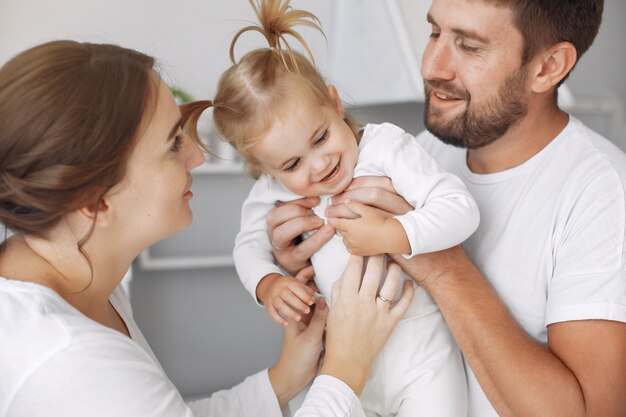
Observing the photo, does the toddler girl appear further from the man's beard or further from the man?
the man's beard

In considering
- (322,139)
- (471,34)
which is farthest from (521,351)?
(471,34)

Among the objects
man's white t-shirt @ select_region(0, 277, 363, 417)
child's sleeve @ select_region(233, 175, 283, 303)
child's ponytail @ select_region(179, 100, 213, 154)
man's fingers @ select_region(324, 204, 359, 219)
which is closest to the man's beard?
man's fingers @ select_region(324, 204, 359, 219)

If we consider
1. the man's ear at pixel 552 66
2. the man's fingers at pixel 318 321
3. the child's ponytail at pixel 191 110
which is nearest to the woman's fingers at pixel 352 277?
the man's fingers at pixel 318 321

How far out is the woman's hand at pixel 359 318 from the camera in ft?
4.08

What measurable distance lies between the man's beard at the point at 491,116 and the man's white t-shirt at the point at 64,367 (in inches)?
33.7

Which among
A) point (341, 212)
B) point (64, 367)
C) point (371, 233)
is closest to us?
point (64, 367)

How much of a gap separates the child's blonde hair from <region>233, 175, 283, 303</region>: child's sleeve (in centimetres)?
13

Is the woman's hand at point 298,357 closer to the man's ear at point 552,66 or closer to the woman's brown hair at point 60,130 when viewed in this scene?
the woman's brown hair at point 60,130

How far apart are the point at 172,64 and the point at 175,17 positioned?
0.58ft

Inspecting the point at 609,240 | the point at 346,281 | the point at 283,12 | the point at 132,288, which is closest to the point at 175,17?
the point at 132,288

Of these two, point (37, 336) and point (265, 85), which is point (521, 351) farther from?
point (37, 336)

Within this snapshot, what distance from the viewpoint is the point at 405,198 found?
53.8 inches

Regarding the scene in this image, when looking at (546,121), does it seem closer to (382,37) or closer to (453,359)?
(453,359)

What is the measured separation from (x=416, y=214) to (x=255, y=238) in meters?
0.45
